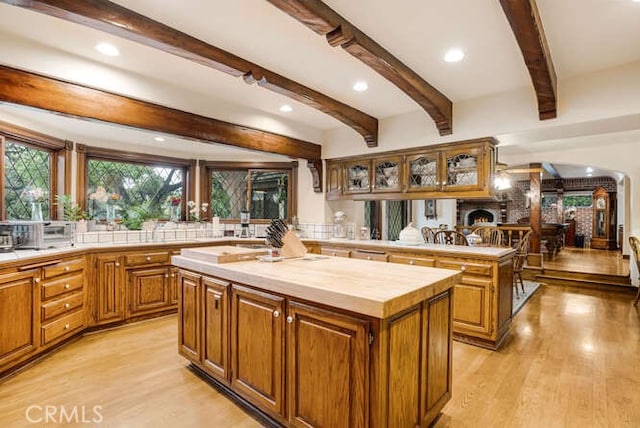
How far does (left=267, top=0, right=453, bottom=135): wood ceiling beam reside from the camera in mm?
1880

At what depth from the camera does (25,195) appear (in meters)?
3.51

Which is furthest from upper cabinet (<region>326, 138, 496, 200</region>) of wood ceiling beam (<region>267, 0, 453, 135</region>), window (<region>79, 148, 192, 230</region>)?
window (<region>79, 148, 192, 230</region>)

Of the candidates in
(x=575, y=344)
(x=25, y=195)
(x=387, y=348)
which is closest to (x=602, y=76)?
(x=575, y=344)

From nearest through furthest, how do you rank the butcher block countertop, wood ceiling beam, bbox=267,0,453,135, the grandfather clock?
the butcher block countertop < wood ceiling beam, bbox=267,0,453,135 < the grandfather clock

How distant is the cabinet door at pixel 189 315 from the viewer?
93.9 inches

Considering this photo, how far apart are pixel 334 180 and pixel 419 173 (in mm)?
1329

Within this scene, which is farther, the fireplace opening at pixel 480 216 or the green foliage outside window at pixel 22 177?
the fireplace opening at pixel 480 216

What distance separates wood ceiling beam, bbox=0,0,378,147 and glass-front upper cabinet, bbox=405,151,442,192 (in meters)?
1.42

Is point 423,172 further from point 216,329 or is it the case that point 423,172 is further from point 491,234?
point 216,329

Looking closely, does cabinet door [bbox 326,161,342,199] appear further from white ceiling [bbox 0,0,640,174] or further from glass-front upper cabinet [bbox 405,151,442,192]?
white ceiling [bbox 0,0,640,174]

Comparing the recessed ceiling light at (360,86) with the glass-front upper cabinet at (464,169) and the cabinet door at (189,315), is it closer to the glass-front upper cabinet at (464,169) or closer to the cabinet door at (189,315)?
the glass-front upper cabinet at (464,169)

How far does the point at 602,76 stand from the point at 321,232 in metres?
3.55

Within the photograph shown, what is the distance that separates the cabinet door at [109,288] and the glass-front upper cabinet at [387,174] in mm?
3176

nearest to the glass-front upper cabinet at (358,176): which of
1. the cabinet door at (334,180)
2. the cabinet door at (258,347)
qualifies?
the cabinet door at (334,180)
